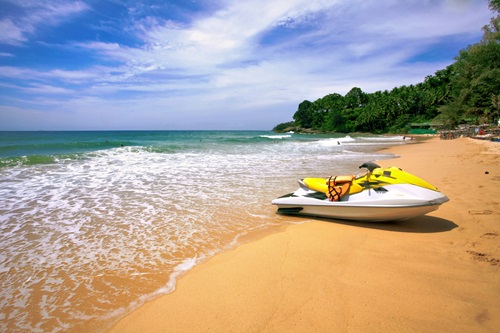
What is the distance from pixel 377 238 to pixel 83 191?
7.93m

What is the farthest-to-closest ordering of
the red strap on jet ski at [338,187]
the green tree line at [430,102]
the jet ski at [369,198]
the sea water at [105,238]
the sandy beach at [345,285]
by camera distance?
the green tree line at [430,102] → the red strap on jet ski at [338,187] → the jet ski at [369,198] → the sea water at [105,238] → the sandy beach at [345,285]

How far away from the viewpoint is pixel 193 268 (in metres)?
3.44

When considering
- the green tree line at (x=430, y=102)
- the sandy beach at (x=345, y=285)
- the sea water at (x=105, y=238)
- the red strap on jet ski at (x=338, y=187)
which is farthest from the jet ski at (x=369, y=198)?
the green tree line at (x=430, y=102)

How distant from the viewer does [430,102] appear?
69500 mm

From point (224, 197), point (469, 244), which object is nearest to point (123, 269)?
point (224, 197)

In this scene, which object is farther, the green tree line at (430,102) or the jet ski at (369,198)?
the green tree line at (430,102)

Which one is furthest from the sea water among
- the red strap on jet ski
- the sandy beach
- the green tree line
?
the green tree line

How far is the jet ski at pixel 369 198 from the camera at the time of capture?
4.39 m

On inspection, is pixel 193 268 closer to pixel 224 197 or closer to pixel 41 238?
pixel 41 238

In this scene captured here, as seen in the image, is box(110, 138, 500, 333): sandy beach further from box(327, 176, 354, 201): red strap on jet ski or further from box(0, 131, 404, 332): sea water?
box(327, 176, 354, 201): red strap on jet ski

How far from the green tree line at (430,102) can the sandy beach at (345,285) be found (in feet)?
42.8

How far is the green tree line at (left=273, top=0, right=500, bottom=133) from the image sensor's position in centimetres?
2229

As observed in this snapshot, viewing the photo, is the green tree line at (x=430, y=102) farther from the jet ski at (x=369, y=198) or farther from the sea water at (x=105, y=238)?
the sea water at (x=105, y=238)

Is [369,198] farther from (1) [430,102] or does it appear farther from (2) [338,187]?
(1) [430,102]
